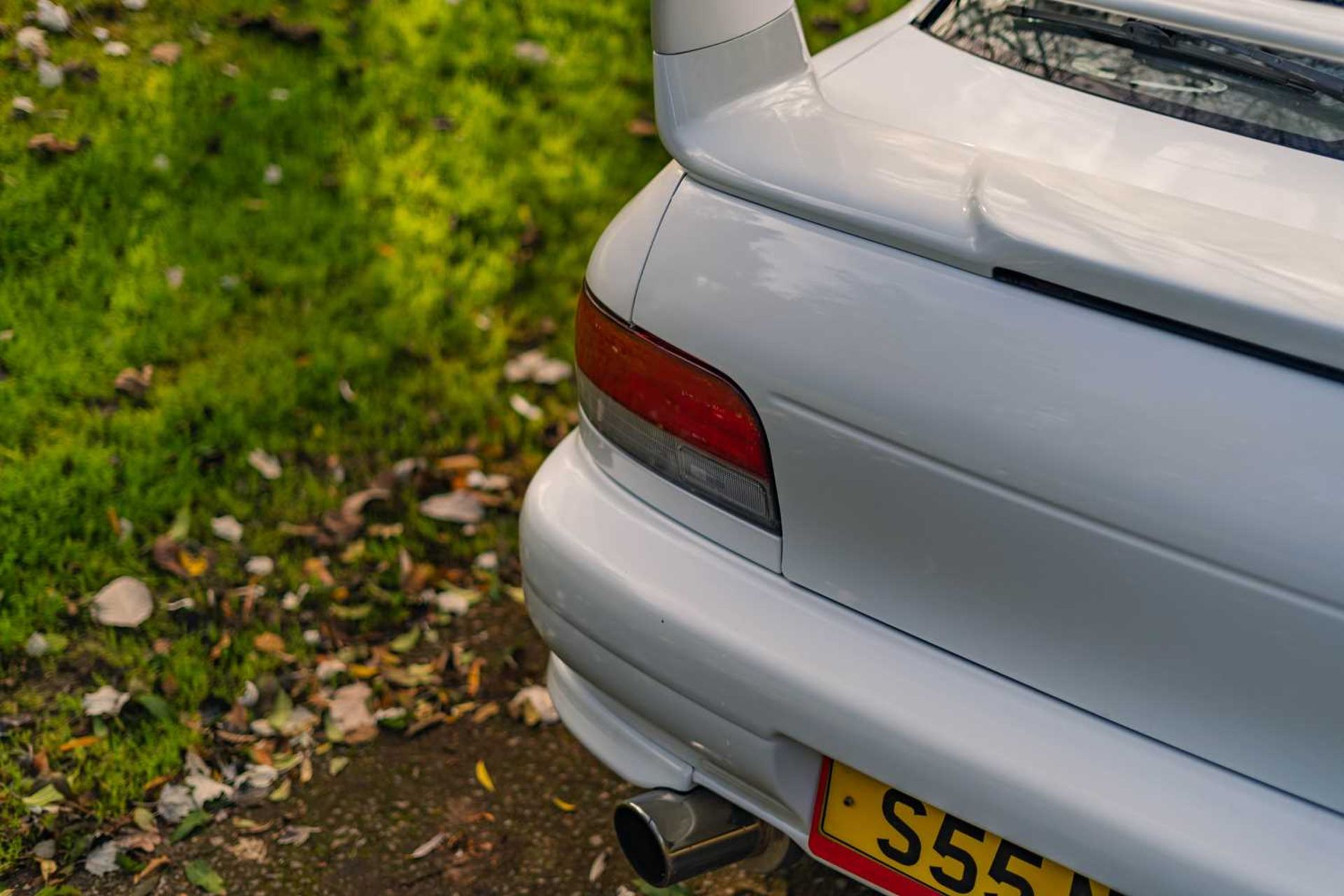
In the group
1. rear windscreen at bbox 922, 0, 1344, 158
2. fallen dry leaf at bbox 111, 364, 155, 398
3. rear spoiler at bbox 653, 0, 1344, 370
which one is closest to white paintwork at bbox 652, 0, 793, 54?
rear spoiler at bbox 653, 0, 1344, 370

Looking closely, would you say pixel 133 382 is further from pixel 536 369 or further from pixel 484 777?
pixel 484 777

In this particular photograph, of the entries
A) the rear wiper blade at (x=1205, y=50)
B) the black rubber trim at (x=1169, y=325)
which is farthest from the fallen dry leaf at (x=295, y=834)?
the rear wiper blade at (x=1205, y=50)

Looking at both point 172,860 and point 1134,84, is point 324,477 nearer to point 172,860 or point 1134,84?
point 172,860

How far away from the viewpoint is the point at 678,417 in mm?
1784

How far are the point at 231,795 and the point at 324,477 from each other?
0.98m

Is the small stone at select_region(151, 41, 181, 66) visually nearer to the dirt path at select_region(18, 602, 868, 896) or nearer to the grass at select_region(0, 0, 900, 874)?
the grass at select_region(0, 0, 900, 874)

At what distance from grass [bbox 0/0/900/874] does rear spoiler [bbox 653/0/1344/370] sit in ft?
5.58

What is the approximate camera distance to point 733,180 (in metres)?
1.70

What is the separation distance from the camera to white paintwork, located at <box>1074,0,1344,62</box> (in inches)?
78.1

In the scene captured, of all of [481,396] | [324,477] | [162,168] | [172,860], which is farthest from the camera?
[162,168]

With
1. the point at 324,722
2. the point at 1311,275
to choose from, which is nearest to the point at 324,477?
the point at 324,722

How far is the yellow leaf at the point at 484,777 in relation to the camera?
2680 millimetres

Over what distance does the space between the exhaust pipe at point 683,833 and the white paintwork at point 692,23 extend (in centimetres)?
106

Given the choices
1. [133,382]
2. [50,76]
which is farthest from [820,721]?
[50,76]
